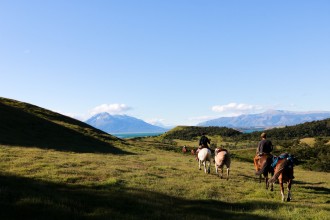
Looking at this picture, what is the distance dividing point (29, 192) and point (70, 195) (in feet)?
5.67

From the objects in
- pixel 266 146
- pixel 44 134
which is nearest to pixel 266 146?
pixel 266 146

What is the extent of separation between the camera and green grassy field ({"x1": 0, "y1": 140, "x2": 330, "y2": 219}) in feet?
40.4

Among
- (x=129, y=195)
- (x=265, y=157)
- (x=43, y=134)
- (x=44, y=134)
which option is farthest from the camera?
(x=44, y=134)

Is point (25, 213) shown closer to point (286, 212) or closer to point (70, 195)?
point (70, 195)

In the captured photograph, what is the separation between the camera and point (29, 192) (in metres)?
13.8

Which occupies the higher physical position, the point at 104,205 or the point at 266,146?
the point at 266,146

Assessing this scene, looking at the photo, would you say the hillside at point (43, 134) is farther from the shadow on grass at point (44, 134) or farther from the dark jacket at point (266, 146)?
the dark jacket at point (266, 146)

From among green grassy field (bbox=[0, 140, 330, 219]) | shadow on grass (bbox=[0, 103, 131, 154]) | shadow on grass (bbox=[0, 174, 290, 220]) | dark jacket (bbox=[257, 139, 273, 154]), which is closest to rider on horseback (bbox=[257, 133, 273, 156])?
dark jacket (bbox=[257, 139, 273, 154])

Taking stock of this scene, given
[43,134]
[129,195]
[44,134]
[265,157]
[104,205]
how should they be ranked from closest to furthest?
1. [104,205]
2. [129,195]
3. [265,157]
4. [43,134]
5. [44,134]

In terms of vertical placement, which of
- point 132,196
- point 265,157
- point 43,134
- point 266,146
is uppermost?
point 43,134

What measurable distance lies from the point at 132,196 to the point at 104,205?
2752 millimetres

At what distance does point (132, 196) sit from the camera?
53.1ft

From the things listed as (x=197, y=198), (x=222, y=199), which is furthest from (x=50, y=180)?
(x=222, y=199)

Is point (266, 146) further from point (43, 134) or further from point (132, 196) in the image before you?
point (43, 134)
